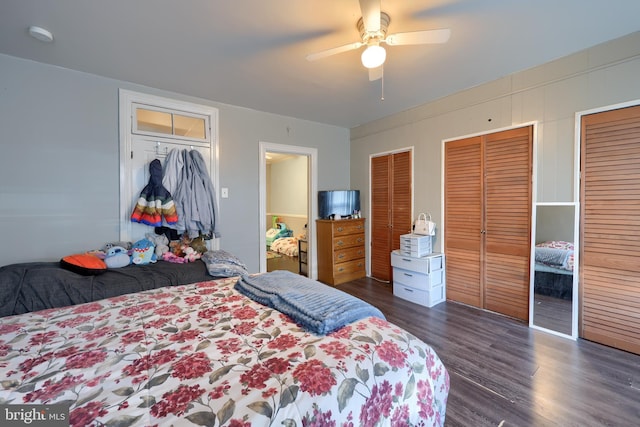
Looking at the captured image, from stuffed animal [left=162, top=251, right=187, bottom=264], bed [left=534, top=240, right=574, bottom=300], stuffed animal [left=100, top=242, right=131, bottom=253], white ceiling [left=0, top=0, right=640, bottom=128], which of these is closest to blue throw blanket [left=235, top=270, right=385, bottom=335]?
stuffed animal [left=162, top=251, right=187, bottom=264]

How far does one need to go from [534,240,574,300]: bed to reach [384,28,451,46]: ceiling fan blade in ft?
7.00

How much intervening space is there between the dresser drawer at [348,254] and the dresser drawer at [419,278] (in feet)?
2.74

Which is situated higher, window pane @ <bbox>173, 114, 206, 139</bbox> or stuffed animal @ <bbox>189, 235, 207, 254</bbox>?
window pane @ <bbox>173, 114, 206, 139</bbox>

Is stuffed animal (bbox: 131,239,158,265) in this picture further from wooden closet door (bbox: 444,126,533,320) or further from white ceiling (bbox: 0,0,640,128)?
wooden closet door (bbox: 444,126,533,320)

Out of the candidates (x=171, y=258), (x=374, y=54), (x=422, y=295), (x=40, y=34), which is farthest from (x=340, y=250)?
(x=40, y=34)

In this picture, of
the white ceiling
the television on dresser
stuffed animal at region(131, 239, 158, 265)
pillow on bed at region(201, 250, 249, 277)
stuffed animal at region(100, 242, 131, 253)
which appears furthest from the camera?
the television on dresser

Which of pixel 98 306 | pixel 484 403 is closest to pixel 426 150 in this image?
pixel 484 403

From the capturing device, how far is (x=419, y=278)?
3.06m

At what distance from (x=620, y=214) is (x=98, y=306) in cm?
375

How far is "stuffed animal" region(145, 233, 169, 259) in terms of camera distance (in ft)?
8.25

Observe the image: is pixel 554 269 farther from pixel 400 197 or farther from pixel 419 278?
pixel 400 197

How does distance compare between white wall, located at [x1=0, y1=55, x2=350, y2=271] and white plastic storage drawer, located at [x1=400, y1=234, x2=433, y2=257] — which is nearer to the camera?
white wall, located at [x1=0, y1=55, x2=350, y2=271]

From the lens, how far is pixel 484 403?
1559 millimetres

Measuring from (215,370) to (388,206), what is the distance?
3.37 meters
